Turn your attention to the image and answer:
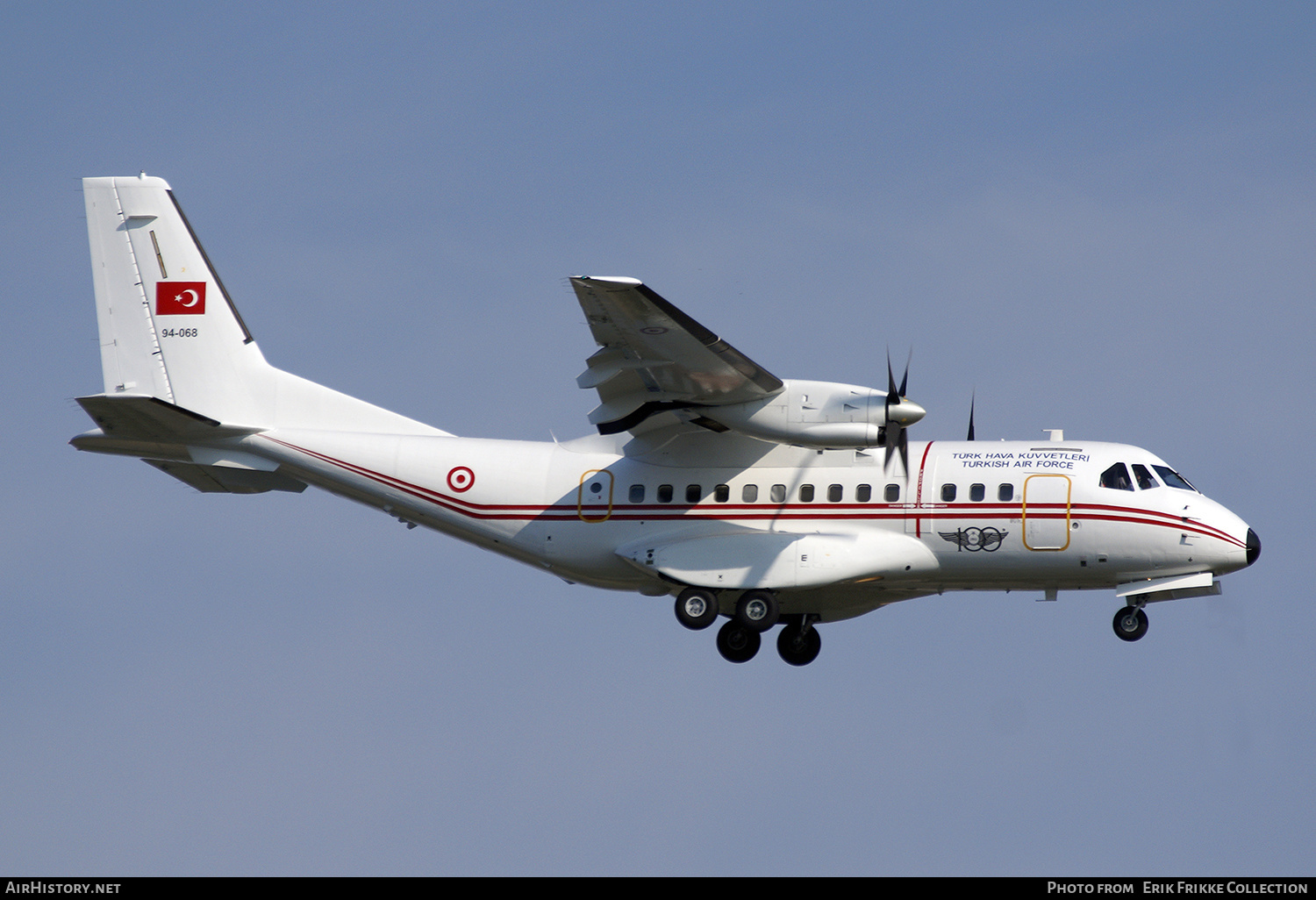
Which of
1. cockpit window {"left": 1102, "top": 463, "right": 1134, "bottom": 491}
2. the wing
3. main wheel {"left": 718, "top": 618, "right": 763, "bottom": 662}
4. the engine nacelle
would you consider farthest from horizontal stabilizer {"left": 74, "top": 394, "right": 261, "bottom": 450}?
cockpit window {"left": 1102, "top": 463, "right": 1134, "bottom": 491}

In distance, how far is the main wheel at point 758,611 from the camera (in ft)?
74.7

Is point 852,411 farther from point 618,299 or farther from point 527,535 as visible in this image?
point 527,535

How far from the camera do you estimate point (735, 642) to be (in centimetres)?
2411

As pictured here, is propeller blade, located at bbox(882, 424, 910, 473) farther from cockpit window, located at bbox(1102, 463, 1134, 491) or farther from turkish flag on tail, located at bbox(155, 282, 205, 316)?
turkish flag on tail, located at bbox(155, 282, 205, 316)

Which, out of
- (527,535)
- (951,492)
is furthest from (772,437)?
(527,535)

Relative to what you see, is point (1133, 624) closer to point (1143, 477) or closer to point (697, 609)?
point (1143, 477)

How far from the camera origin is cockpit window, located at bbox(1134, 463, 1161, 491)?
22609 mm

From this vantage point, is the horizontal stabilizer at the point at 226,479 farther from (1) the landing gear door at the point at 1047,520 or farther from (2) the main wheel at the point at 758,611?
(1) the landing gear door at the point at 1047,520

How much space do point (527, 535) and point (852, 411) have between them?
5.55 m

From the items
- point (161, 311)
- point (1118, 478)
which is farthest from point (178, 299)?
point (1118, 478)

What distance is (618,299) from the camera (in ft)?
64.8

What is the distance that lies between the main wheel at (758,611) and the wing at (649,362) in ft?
9.87

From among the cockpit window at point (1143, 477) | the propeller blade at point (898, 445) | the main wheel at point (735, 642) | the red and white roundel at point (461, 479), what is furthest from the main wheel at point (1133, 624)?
the red and white roundel at point (461, 479)

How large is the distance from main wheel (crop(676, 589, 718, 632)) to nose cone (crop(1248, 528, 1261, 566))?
7.78 meters
